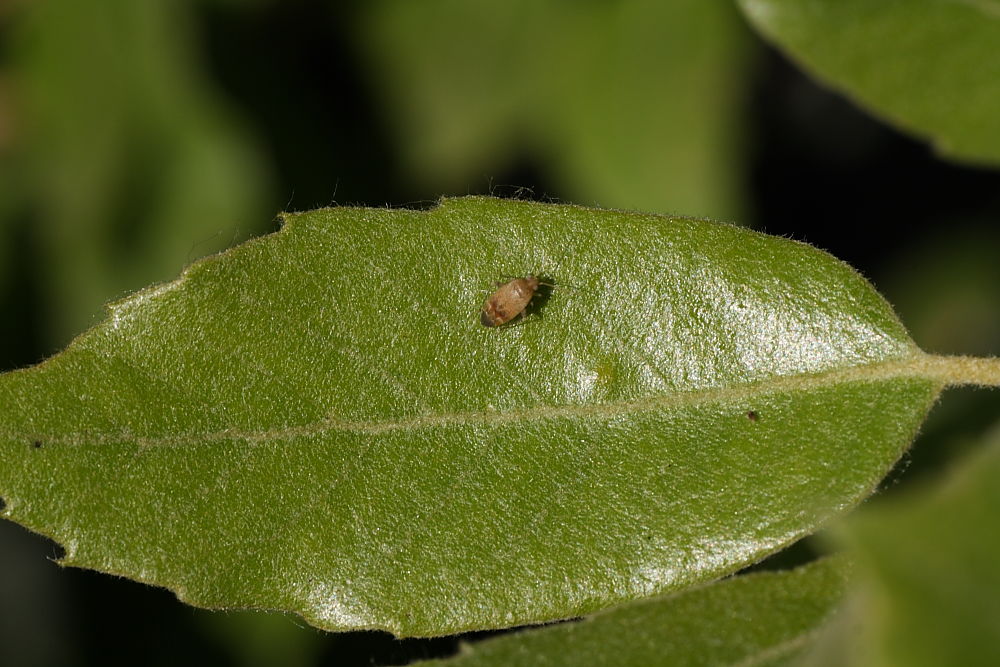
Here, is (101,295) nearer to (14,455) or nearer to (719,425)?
(14,455)

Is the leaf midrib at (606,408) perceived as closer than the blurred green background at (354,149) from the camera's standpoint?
Yes

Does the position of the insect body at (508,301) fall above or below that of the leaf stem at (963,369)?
above

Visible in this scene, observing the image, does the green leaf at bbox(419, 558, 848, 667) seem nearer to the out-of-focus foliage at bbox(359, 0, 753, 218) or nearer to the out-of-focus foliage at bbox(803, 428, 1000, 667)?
the out-of-focus foliage at bbox(803, 428, 1000, 667)

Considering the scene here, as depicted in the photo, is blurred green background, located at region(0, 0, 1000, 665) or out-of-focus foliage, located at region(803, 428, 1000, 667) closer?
out-of-focus foliage, located at region(803, 428, 1000, 667)

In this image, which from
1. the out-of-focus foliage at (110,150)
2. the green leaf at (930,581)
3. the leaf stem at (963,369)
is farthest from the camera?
the out-of-focus foliage at (110,150)

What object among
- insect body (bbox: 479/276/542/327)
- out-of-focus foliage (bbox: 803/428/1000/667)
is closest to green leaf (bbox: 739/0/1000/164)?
insect body (bbox: 479/276/542/327)

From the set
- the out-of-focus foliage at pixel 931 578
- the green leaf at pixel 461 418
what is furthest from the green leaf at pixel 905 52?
the out-of-focus foliage at pixel 931 578

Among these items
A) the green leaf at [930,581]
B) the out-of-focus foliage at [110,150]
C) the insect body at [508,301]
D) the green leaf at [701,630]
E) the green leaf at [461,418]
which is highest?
the out-of-focus foliage at [110,150]

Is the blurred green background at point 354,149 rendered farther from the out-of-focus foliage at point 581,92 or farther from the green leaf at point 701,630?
the green leaf at point 701,630

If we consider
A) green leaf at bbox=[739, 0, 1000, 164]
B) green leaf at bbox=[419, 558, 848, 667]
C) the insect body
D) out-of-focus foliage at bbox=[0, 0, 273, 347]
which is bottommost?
green leaf at bbox=[419, 558, 848, 667]
